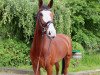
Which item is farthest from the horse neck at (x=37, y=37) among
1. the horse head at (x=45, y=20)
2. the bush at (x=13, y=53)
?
the bush at (x=13, y=53)

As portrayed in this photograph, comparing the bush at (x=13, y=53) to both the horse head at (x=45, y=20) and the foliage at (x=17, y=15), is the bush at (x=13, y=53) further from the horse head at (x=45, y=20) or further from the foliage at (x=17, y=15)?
the horse head at (x=45, y=20)

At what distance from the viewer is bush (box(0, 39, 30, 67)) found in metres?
11.9

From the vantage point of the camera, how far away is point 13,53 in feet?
39.7

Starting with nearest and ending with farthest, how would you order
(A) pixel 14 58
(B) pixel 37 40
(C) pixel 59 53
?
(B) pixel 37 40 < (C) pixel 59 53 < (A) pixel 14 58

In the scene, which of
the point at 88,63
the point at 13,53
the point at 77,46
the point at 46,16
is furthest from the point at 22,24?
the point at 46,16

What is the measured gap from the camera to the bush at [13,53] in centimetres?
1188

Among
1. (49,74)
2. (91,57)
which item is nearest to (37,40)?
(49,74)

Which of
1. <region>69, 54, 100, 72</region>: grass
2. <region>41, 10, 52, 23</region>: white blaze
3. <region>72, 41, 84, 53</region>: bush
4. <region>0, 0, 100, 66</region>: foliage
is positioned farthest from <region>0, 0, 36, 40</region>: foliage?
<region>41, 10, 52, 23</region>: white blaze

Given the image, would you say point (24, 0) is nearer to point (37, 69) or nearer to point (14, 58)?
point (14, 58)

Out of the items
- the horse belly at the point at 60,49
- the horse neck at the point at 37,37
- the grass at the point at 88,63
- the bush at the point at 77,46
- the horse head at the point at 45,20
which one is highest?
the horse head at the point at 45,20

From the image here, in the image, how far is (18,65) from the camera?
480 inches

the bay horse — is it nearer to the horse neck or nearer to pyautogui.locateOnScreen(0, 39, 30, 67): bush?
the horse neck

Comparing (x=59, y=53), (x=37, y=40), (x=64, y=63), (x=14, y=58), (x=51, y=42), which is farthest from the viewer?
(x=14, y=58)

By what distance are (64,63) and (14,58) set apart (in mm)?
2523
